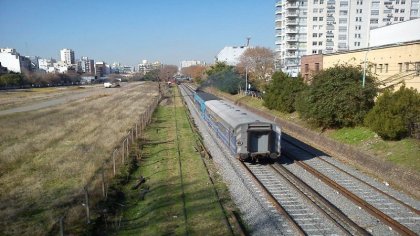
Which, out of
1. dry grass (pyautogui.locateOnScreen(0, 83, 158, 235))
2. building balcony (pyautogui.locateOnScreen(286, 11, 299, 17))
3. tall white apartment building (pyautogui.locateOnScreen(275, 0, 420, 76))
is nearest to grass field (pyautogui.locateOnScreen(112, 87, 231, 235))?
dry grass (pyautogui.locateOnScreen(0, 83, 158, 235))

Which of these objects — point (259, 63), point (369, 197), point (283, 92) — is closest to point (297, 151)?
point (369, 197)

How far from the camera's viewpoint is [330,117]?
25.5 meters

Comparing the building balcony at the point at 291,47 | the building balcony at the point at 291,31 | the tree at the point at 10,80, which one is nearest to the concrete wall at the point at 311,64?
the building balcony at the point at 291,47

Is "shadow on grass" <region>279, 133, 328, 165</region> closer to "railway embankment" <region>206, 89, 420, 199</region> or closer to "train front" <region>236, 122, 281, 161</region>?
"railway embankment" <region>206, 89, 420, 199</region>

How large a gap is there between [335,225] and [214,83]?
74944mm

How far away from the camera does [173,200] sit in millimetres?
14094

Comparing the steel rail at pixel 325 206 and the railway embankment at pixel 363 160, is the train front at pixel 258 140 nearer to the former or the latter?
the steel rail at pixel 325 206

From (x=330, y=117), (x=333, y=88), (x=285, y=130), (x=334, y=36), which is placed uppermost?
(x=334, y=36)

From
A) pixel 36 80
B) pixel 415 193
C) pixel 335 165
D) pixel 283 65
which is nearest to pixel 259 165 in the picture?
pixel 335 165

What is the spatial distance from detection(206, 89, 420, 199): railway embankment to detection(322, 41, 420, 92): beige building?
22.8ft

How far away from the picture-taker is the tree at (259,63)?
76.0 m

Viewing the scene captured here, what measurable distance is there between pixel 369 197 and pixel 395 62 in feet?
57.9

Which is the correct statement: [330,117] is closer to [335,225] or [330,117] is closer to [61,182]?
[335,225]

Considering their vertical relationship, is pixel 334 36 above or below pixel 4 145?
above
